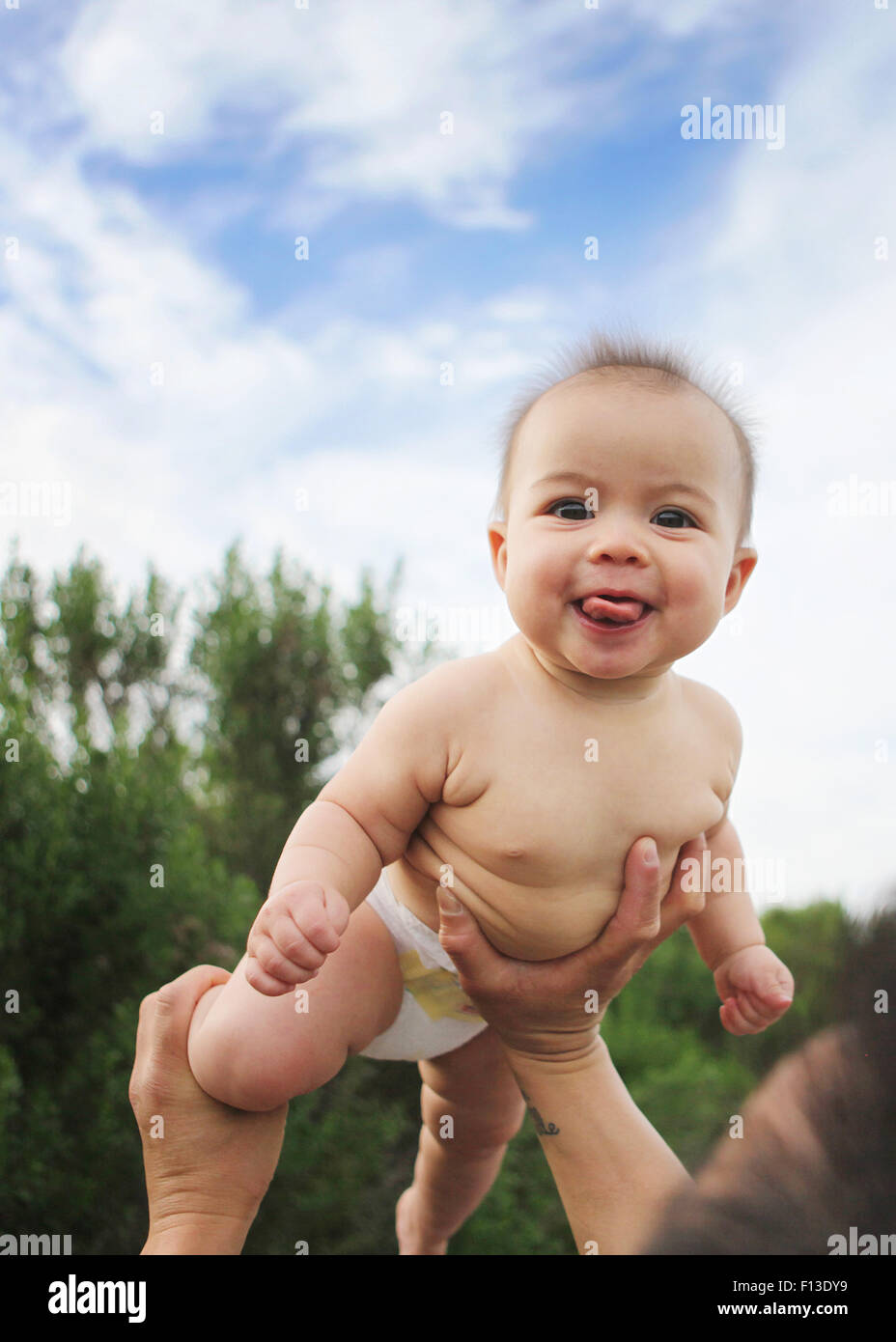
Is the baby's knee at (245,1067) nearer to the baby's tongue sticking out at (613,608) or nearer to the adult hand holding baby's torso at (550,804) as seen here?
the adult hand holding baby's torso at (550,804)

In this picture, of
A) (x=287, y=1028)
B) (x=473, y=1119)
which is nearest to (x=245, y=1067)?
(x=287, y=1028)

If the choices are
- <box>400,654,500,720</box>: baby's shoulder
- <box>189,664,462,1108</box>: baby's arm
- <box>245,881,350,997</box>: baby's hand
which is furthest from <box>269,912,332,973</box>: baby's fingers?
<box>400,654,500,720</box>: baby's shoulder

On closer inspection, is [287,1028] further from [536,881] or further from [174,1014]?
[536,881]

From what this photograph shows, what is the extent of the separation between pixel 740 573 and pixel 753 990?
674 millimetres

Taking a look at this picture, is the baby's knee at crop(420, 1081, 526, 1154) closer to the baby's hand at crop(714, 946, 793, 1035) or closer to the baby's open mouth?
the baby's hand at crop(714, 946, 793, 1035)

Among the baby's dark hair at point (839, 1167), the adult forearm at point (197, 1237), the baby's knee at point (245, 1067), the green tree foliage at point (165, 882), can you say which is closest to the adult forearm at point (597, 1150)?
the baby's knee at point (245, 1067)

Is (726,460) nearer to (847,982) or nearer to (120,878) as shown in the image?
(847,982)

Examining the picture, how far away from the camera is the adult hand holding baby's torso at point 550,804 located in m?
1.37

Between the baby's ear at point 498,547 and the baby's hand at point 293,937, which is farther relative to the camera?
the baby's ear at point 498,547

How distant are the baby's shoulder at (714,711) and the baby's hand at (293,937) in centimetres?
68

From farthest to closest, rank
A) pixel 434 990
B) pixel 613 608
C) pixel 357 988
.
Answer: pixel 434 990, pixel 357 988, pixel 613 608

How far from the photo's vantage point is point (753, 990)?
1587mm

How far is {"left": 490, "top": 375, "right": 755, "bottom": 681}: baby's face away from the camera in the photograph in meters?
1.31

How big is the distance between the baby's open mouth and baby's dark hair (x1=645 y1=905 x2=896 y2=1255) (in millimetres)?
649
